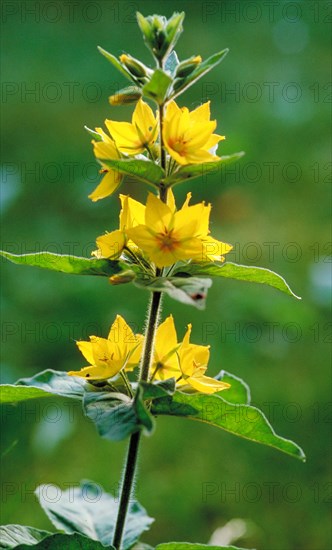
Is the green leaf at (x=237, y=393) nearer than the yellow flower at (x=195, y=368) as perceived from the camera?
No

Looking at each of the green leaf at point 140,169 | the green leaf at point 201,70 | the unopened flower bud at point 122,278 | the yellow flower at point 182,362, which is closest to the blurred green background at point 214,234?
the yellow flower at point 182,362

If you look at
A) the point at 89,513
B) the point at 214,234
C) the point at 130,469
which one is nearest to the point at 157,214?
the point at 130,469

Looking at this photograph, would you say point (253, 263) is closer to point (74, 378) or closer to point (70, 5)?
point (74, 378)

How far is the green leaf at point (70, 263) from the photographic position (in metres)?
0.96

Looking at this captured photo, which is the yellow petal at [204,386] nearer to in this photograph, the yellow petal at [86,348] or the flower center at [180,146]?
the yellow petal at [86,348]

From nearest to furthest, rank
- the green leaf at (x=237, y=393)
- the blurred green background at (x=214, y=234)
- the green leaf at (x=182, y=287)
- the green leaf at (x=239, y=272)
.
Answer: the green leaf at (x=182, y=287) < the green leaf at (x=239, y=272) < the green leaf at (x=237, y=393) < the blurred green background at (x=214, y=234)

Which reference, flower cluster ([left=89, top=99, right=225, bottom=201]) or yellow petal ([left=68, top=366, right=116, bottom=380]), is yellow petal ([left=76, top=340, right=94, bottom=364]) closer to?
yellow petal ([left=68, top=366, right=116, bottom=380])

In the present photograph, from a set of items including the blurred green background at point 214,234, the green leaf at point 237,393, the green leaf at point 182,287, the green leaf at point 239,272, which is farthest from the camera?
the blurred green background at point 214,234

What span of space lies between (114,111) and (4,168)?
674 mm

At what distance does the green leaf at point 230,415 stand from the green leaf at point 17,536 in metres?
0.27

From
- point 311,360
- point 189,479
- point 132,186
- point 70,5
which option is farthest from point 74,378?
point 70,5

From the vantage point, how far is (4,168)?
3100 millimetres

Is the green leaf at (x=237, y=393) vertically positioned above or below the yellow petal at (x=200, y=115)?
below

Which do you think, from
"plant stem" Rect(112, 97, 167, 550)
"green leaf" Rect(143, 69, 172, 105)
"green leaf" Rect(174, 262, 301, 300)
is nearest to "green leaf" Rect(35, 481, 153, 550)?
"plant stem" Rect(112, 97, 167, 550)
